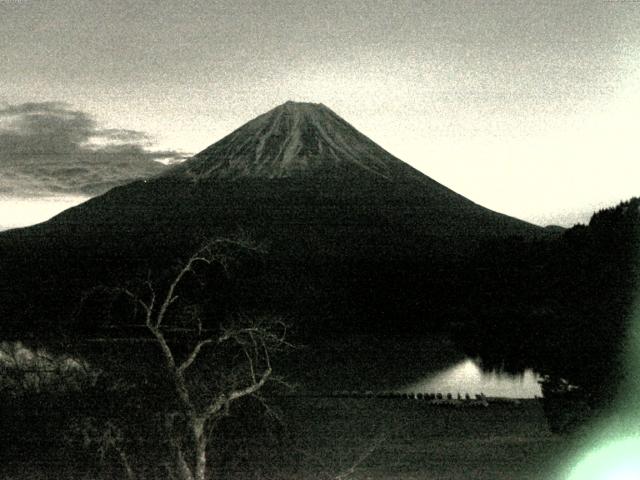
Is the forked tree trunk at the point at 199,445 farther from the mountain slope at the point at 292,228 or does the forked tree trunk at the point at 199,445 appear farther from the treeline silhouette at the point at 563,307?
the mountain slope at the point at 292,228

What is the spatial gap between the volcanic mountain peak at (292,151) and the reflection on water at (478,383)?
75.6 metres

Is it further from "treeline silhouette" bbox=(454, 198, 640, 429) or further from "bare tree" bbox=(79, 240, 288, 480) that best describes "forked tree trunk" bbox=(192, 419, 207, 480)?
"treeline silhouette" bbox=(454, 198, 640, 429)

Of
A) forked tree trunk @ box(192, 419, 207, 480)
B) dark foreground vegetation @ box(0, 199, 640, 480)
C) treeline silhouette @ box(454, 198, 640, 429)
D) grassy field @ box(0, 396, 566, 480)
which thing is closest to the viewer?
forked tree trunk @ box(192, 419, 207, 480)

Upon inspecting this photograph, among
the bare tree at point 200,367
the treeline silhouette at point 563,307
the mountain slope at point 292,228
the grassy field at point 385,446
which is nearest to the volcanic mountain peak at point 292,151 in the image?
the mountain slope at point 292,228

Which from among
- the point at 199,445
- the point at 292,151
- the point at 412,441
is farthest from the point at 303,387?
the point at 292,151

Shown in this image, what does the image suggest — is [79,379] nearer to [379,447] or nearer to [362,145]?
[379,447]

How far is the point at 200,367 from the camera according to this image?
75.8 feet

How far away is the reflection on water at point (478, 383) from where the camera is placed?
2339 cm

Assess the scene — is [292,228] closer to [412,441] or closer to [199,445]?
[412,441]

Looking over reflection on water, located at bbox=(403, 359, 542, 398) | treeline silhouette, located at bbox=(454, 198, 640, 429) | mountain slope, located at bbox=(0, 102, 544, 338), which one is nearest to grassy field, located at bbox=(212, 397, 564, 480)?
treeline silhouette, located at bbox=(454, 198, 640, 429)

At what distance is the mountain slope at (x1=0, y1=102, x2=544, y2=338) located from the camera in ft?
178

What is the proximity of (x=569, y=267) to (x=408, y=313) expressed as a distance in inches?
651

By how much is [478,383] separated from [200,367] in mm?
10278

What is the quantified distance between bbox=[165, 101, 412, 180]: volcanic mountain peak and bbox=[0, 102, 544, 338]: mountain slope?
0.22 metres
